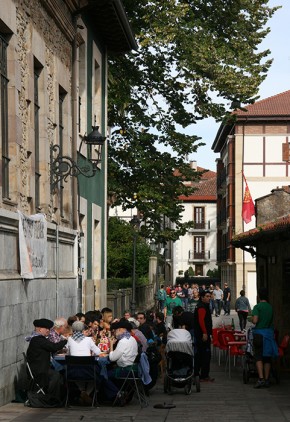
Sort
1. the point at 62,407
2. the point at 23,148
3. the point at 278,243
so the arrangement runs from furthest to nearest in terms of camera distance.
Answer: the point at 278,243, the point at 23,148, the point at 62,407

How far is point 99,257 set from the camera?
2942 cm

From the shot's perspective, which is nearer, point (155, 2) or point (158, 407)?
point (158, 407)

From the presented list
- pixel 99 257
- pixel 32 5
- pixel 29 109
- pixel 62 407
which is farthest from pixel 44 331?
pixel 99 257

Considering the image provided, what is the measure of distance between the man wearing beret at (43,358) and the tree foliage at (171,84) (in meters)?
17.6

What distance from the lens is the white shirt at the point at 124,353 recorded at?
17.0 metres

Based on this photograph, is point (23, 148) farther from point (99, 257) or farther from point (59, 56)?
point (99, 257)

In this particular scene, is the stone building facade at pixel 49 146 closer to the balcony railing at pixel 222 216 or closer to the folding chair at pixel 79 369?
the folding chair at pixel 79 369

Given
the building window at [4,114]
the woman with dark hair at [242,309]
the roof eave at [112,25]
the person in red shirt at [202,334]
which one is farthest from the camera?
the woman with dark hair at [242,309]

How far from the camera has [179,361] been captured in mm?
19016

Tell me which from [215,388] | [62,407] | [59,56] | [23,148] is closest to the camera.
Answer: [62,407]

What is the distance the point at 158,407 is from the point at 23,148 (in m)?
4.68

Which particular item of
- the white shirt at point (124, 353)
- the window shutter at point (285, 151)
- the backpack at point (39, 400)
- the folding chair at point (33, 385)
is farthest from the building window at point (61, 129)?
the window shutter at point (285, 151)

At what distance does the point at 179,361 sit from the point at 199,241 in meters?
104

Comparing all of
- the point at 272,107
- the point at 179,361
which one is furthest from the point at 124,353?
the point at 272,107
